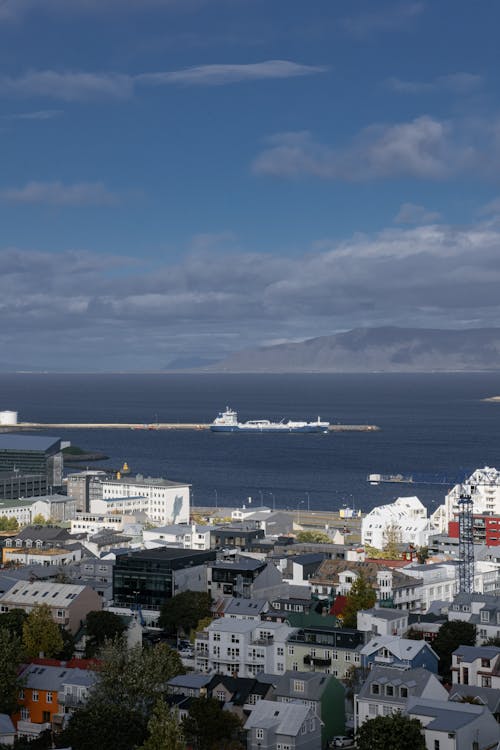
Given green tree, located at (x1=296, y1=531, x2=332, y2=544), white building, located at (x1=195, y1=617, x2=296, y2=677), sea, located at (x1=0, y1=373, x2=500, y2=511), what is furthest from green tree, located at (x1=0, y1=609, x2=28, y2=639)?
sea, located at (x1=0, y1=373, x2=500, y2=511)

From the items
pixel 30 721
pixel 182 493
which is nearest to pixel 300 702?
pixel 30 721

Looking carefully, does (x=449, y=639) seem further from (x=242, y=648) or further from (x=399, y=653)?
(x=242, y=648)

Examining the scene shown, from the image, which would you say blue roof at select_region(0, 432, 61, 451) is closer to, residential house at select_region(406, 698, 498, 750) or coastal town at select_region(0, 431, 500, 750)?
coastal town at select_region(0, 431, 500, 750)

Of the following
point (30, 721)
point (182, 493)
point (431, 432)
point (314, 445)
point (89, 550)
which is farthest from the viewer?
point (431, 432)

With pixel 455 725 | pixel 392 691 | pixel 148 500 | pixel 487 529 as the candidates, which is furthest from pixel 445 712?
pixel 148 500

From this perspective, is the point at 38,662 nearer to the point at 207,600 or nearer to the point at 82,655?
the point at 82,655
